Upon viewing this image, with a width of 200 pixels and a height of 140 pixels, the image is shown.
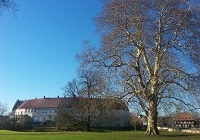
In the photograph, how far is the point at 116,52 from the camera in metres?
37.2

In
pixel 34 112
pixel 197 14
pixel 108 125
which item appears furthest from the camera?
pixel 34 112

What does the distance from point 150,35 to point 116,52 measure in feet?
13.2

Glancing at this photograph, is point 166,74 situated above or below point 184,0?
below

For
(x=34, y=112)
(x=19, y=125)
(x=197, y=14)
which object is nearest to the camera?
(x=197, y=14)

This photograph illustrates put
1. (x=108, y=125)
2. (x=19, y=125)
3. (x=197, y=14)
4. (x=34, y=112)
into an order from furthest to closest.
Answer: (x=34, y=112)
(x=108, y=125)
(x=19, y=125)
(x=197, y=14)

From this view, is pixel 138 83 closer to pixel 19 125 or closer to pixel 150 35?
pixel 150 35

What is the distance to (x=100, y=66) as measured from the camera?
122ft

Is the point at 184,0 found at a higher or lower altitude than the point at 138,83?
higher

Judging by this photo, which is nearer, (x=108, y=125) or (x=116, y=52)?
(x=116, y=52)

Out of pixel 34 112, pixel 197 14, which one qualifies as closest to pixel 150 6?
pixel 197 14

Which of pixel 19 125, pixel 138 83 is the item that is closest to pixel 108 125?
pixel 19 125

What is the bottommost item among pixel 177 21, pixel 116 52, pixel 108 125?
pixel 108 125

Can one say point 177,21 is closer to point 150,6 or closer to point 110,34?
point 150,6

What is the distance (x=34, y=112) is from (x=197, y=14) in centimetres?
11851
